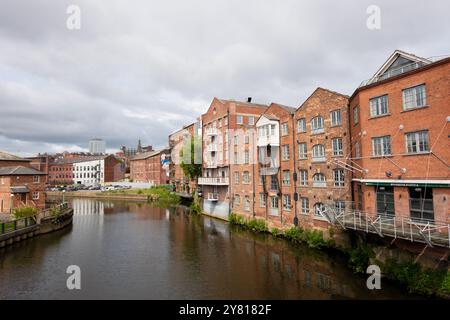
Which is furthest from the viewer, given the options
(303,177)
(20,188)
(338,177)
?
(20,188)

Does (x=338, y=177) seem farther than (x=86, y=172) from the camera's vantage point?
No

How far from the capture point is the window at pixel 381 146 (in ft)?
55.6

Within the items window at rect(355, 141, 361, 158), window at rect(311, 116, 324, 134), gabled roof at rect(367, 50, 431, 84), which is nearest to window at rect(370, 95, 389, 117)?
gabled roof at rect(367, 50, 431, 84)

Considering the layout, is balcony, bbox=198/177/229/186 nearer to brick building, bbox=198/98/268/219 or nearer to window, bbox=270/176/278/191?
brick building, bbox=198/98/268/219

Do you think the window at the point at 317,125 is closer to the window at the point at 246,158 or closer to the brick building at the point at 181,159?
the window at the point at 246,158

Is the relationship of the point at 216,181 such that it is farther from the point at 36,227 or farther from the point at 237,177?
the point at 36,227

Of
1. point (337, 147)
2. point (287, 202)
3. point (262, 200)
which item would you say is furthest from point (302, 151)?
point (262, 200)

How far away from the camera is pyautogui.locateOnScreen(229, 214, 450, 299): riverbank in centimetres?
1308

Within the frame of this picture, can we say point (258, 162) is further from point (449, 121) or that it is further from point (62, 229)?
point (62, 229)

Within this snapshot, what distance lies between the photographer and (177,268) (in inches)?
762

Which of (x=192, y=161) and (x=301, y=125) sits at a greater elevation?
(x=301, y=125)

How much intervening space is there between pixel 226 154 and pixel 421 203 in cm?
2557

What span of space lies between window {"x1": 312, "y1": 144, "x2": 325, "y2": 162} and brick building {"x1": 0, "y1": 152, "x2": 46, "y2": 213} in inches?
1314
